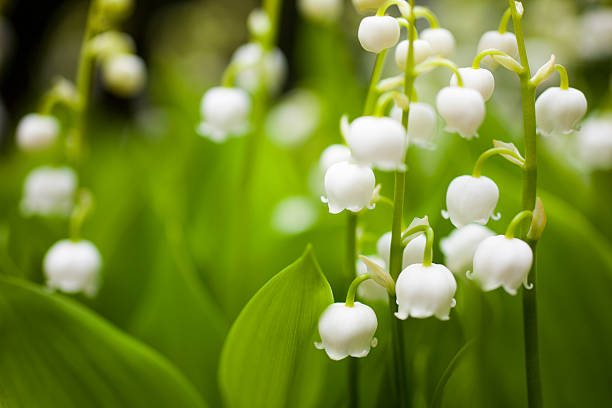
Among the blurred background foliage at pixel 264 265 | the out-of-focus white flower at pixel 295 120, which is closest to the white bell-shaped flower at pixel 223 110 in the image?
the blurred background foliage at pixel 264 265

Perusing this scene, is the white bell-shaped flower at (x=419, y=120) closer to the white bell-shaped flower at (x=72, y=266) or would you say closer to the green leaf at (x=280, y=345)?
the green leaf at (x=280, y=345)

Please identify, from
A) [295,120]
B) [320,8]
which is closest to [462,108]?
[320,8]

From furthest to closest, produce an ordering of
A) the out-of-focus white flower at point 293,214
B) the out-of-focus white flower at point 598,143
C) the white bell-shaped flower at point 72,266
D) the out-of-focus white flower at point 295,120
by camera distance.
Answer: the out-of-focus white flower at point 295,120, the out-of-focus white flower at point 293,214, the out-of-focus white flower at point 598,143, the white bell-shaped flower at point 72,266

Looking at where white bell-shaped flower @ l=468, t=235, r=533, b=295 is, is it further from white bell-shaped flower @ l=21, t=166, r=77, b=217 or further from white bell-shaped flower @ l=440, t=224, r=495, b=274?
white bell-shaped flower @ l=21, t=166, r=77, b=217

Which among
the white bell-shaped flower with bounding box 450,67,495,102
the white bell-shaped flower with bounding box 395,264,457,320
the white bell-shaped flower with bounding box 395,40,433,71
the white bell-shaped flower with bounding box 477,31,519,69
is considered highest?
the white bell-shaped flower with bounding box 477,31,519,69

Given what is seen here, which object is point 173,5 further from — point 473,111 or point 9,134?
point 473,111

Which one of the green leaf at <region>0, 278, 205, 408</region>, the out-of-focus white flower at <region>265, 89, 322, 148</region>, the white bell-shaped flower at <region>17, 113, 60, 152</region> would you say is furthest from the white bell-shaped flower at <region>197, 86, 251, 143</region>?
the out-of-focus white flower at <region>265, 89, 322, 148</region>

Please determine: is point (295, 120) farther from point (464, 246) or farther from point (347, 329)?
A: point (347, 329)

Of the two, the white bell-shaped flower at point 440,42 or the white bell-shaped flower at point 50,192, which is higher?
the white bell-shaped flower at point 440,42
